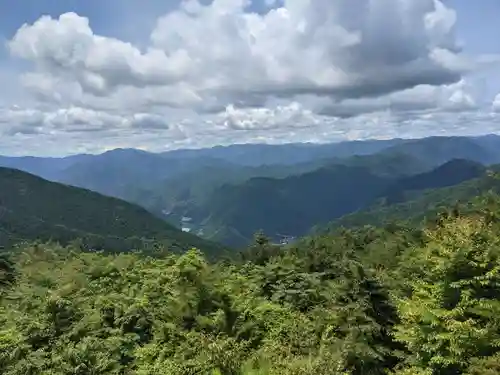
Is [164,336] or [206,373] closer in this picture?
[206,373]

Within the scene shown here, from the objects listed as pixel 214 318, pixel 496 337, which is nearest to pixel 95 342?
pixel 214 318

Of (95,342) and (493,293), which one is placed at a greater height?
(493,293)

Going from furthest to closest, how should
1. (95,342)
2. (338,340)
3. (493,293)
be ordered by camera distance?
1. (95,342)
2. (338,340)
3. (493,293)

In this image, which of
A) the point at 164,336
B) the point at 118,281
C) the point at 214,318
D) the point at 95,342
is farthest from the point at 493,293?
the point at 118,281

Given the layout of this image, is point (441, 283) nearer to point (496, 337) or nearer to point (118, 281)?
point (496, 337)

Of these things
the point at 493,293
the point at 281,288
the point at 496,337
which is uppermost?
the point at 493,293

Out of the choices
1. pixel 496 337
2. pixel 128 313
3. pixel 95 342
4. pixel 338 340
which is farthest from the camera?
pixel 128 313

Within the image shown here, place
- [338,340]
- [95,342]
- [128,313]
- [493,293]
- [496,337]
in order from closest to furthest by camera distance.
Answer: [496,337] → [493,293] → [338,340] → [95,342] → [128,313]

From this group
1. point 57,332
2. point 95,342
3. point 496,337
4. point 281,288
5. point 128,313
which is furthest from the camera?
point 281,288

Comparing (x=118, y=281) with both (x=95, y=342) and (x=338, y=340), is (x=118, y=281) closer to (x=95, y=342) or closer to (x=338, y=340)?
(x=95, y=342)
